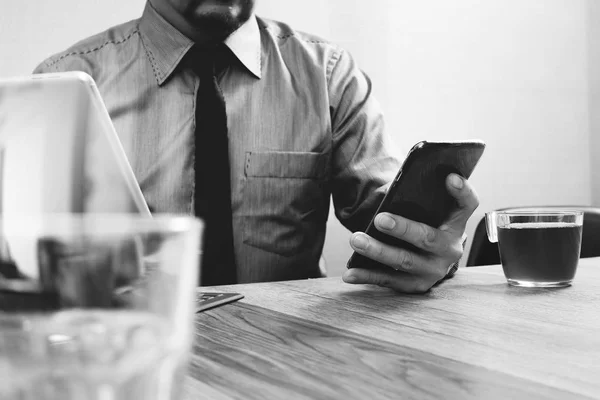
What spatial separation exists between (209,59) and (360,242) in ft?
2.66

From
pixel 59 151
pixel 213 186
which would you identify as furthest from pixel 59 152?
pixel 213 186

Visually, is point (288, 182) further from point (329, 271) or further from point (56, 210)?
point (56, 210)

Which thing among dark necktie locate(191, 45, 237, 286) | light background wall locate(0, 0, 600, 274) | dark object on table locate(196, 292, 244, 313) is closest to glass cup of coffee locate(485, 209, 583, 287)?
dark object on table locate(196, 292, 244, 313)

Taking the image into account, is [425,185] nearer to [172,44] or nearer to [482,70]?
[172,44]

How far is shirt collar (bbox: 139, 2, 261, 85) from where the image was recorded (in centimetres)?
144

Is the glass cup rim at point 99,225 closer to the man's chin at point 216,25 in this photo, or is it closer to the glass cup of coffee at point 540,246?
the glass cup of coffee at point 540,246

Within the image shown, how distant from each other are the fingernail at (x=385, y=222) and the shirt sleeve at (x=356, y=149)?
55 cm

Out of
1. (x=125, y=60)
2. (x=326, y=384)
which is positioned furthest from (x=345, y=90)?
(x=326, y=384)

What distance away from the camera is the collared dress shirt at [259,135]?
1.41 meters

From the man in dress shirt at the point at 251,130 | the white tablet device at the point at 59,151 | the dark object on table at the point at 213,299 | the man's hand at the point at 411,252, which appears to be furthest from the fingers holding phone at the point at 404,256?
the man in dress shirt at the point at 251,130

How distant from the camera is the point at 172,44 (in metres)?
1.46

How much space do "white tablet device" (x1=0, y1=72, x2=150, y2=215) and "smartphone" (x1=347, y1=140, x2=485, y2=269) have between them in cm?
32

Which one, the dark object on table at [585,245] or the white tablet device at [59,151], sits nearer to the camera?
the white tablet device at [59,151]

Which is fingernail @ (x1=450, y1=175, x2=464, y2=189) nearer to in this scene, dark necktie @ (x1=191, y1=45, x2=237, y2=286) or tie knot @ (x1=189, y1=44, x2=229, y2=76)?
dark necktie @ (x1=191, y1=45, x2=237, y2=286)
